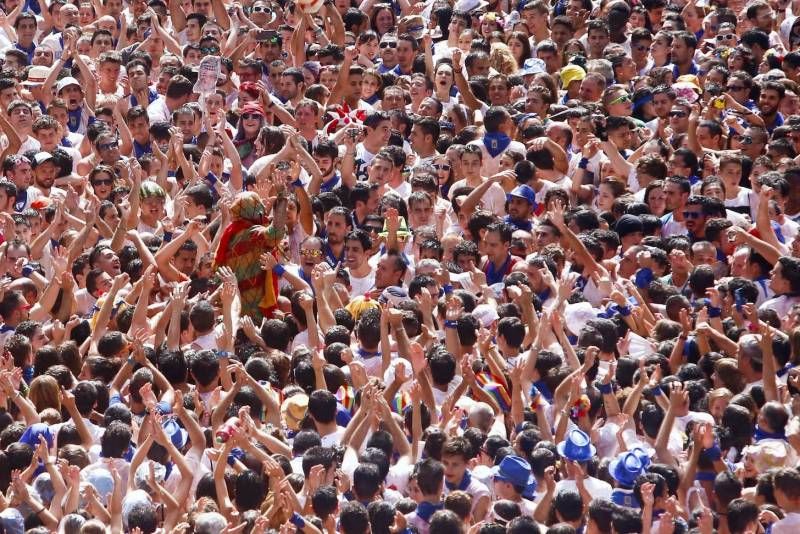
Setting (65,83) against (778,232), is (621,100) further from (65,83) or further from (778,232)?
(65,83)

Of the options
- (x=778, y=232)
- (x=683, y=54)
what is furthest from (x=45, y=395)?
(x=683, y=54)

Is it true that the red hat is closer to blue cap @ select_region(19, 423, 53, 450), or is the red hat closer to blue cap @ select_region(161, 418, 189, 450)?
blue cap @ select_region(161, 418, 189, 450)

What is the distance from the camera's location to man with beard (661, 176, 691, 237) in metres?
13.8

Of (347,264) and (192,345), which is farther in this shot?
(347,264)

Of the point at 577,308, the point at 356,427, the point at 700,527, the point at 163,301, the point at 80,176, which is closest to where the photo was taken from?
the point at 700,527

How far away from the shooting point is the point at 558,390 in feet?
37.1

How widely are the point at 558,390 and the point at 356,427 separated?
1198 millimetres

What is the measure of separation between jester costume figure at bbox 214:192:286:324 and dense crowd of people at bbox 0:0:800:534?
0.02 metres

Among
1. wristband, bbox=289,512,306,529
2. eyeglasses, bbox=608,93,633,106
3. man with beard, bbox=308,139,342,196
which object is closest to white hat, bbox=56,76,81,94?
man with beard, bbox=308,139,342,196

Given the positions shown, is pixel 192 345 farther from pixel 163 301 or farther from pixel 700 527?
pixel 700 527

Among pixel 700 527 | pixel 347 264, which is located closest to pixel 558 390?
pixel 700 527

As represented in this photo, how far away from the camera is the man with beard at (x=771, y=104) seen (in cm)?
1540

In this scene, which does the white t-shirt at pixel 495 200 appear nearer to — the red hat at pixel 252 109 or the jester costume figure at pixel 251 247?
the jester costume figure at pixel 251 247

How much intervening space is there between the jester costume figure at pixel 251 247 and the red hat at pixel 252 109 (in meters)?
2.71
